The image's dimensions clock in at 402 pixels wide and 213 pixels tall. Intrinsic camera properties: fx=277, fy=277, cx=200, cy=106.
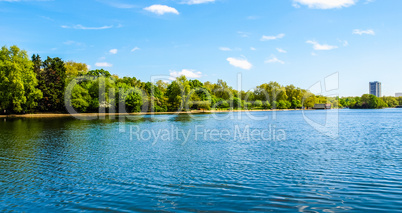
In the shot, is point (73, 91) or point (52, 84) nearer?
point (52, 84)

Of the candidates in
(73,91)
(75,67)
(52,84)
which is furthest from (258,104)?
(52,84)

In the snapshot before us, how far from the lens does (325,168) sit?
51.3 feet

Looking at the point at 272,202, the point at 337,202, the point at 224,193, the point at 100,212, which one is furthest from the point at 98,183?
the point at 337,202

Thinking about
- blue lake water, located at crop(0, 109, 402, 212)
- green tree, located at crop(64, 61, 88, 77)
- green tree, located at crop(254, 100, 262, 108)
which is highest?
green tree, located at crop(64, 61, 88, 77)

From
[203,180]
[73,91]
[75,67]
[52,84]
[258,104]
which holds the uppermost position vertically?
[75,67]

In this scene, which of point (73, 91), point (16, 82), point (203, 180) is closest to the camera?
point (203, 180)

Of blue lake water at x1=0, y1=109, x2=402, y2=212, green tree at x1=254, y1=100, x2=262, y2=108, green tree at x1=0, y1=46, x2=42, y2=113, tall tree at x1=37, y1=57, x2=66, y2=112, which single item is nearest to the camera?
blue lake water at x1=0, y1=109, x2=402, y2=212

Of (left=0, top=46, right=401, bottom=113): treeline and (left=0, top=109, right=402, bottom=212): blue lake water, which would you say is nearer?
(left=0, top=109, right=402, bottom=212): blue lake water

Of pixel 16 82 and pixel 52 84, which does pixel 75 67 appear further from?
pixel 16 82

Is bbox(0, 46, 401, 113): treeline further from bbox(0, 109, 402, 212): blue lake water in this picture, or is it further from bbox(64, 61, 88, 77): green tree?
bbox(0, 109, 402, 212): blue lake water

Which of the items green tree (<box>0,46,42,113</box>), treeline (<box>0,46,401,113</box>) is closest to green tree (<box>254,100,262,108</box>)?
treeline (<box>0,46,401,113</box>)

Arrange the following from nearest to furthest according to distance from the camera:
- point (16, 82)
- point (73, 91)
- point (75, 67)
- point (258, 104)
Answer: point (16, 82)
point (73, 91)
point (75, 67)
point (258, 104)

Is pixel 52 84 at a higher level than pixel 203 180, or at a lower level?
higher

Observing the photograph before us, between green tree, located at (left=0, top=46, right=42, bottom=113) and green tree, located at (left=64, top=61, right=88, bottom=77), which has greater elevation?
green tree, located at (left=64, top=61, right=88, bottom=77)
